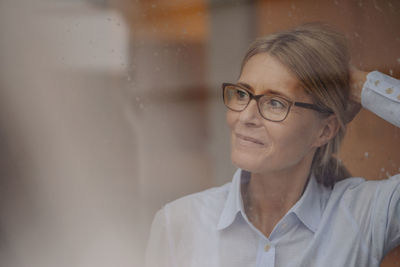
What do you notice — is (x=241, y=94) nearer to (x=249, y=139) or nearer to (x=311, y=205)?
(x=249, y=139)

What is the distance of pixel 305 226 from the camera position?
56 centimetres

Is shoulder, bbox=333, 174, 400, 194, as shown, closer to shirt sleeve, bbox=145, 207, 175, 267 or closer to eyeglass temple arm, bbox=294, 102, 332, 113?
eyeglass temple arm, bbox=294, 102, 332, 113

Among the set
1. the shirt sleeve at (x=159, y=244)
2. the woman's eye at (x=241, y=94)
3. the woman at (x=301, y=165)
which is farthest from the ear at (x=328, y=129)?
the shirt sleeve at (x=159, y=244)

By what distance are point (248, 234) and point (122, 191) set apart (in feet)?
0.87

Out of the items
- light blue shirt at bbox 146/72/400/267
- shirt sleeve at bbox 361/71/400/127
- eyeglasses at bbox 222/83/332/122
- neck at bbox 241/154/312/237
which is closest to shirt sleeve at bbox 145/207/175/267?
light blue shirt at bbox 146/72/400/267

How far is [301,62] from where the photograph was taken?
0.53 m

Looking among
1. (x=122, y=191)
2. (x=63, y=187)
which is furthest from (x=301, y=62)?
(x=63, y=187)

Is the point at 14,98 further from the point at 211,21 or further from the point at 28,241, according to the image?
the point at 211,21

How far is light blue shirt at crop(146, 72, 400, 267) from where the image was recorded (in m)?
0.52

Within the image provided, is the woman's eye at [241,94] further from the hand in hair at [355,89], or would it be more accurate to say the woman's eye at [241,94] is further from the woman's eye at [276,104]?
the hand in hair at [355,89]

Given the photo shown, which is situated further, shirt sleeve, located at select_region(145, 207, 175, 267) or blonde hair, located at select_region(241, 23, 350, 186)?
shirt sleeve, located at select_region(145, 207, 175, 267)

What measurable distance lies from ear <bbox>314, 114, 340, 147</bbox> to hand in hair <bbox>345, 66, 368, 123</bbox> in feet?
0.08

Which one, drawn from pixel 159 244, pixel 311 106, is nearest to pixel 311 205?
pixel 311 106

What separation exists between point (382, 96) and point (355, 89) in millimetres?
35
